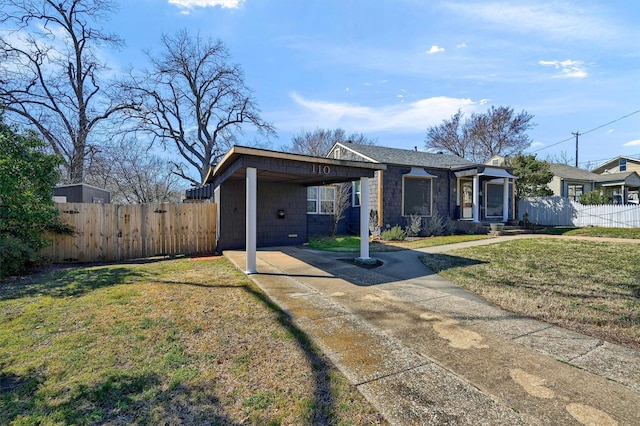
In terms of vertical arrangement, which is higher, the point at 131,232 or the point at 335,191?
the point at 335,191

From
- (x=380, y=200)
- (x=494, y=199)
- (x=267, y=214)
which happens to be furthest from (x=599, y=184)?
(x=267, y=214)

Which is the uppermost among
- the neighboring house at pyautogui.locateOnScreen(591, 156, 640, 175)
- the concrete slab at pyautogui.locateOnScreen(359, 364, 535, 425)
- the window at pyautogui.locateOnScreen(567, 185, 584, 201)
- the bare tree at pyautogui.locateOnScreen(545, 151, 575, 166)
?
the bare tree at pyautogui.locateOnScreen(545, 151, 575, 166)

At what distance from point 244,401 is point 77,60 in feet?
83.3

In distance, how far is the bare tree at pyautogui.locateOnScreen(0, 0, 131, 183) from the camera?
1750 cm

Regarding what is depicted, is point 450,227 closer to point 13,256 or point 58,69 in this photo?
point 13,256

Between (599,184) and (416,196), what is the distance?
796 inches

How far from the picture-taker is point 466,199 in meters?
17.0

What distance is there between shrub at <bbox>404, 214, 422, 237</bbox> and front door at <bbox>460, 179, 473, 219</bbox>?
338 centimetres

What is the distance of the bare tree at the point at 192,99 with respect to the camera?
2336cm

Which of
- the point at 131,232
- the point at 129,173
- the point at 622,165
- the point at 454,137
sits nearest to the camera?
the point at 131,232

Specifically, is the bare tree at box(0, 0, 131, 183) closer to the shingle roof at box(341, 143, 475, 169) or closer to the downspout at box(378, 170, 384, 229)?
the shingle roof at box(341, 143, 475, 169)

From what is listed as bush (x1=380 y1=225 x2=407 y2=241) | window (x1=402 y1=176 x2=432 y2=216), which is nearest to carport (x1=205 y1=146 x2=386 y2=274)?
Result: bush (x1=380 y1=225 x2=407 y2=241)

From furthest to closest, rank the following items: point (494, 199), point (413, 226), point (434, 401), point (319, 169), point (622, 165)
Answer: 1. point (622, 165)
2. point (494, 199)
3. point (413, 226)
4. point (319, 169)
5. point (434, 401)

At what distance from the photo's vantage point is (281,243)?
11219 mm
